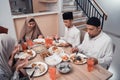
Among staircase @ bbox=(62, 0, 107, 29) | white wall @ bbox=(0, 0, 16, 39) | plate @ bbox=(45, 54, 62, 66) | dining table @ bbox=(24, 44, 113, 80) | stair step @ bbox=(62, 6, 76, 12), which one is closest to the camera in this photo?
dining table @ bbox=(24, 44, 113, 80)

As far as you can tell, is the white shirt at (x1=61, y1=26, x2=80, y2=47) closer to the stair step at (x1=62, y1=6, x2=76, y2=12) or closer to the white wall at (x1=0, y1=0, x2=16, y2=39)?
the white wall at (x1=0, y1=0, x2=16, y2=39)

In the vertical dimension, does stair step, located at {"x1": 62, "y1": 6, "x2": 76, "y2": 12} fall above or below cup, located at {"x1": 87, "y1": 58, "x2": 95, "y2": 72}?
above

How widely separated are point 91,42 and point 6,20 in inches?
86.9

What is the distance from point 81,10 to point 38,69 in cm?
381

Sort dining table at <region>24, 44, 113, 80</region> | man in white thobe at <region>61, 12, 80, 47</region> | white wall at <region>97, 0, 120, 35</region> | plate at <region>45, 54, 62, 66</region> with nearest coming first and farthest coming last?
1. dining table at <region>24, 44, 113, 80</region>
2. plate at <region>45, 54, 62, 66</region>
3. man in white thobe at <region>61, 12, 80, 47</region>
4. white wall at <region>97, 0, 120, 35</region>

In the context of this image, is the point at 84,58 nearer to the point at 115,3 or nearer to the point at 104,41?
the point at 104,41

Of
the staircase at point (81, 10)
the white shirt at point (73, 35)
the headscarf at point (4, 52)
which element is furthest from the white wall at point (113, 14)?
the headscarf at point (4, 52)

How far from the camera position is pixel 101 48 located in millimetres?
1659

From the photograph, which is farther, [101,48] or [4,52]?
[101,48]

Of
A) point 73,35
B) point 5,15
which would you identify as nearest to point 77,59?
point 73,35

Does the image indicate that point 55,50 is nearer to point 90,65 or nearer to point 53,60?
point 53,60

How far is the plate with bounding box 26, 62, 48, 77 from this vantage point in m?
1.29

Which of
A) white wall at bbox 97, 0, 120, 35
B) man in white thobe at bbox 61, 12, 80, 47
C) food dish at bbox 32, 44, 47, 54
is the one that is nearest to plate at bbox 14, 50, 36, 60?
food dish at bbox 32, 44, 47, 54

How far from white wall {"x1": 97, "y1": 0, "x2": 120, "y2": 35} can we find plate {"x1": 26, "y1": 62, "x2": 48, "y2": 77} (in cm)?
438
